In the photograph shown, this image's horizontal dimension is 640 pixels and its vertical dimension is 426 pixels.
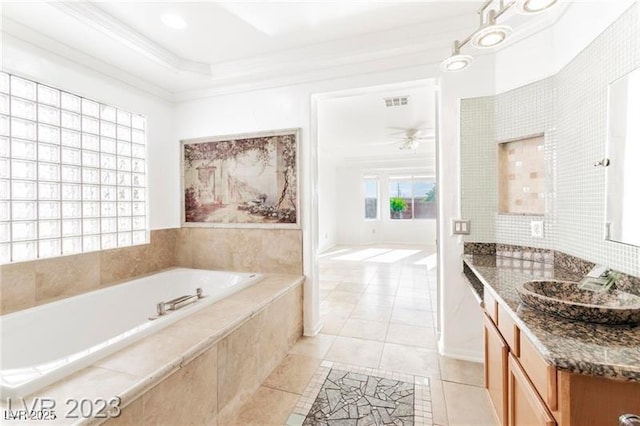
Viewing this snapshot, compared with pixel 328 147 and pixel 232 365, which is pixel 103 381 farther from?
pixel 328 147

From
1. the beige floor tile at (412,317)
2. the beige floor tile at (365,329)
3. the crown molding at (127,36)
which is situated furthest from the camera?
the beige floor tile at (412,317)

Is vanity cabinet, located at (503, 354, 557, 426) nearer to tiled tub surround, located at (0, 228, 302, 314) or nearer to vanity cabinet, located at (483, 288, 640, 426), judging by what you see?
vanity cabinet, located at (483, 288, 640, 426)

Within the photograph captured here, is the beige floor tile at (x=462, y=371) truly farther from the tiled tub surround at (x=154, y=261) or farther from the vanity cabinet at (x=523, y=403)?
the tiled tub surround at (x=154, y=261)

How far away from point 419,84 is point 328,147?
4.13 meters

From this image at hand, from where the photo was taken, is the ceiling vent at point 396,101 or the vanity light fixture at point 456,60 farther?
the ceiling vent at point 396,101

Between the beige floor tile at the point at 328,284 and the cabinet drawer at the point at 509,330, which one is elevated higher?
the cabinet drawer at the point at 509,330

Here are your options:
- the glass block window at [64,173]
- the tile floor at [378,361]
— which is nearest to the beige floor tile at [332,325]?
the tile floor at [378,361]

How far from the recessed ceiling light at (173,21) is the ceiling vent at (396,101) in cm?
→ 244

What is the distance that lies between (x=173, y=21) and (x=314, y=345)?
2.92m

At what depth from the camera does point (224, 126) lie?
3.07m

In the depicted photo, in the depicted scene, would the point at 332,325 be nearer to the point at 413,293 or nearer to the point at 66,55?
the point at 413,293

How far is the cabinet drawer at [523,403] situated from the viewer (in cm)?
93

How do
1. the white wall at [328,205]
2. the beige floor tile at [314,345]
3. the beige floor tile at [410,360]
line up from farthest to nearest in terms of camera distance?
the white wall at [328,205] → the beige floor tile at [314,345] → the beige floor tile at [410,360]

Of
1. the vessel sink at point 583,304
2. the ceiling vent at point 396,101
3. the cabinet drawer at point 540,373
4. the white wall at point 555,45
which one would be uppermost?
the ceiling vent at point 396,101
